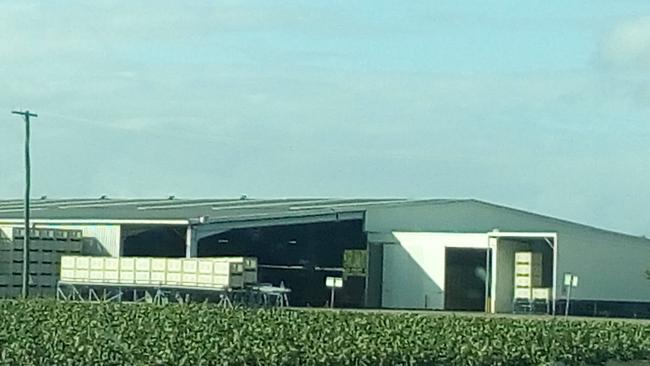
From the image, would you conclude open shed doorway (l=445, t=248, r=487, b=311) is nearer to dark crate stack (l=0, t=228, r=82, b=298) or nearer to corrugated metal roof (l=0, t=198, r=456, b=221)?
corrugated metal roof (l=0, t=198, r=456, b=221)

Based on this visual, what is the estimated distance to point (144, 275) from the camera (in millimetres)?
55500

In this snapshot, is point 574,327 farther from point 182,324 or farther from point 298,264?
point 298,264

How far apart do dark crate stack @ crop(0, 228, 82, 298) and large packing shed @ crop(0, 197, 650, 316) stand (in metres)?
0.89

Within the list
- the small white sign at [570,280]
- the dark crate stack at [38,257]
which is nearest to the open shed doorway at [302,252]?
the dark crate stack at [38,257]

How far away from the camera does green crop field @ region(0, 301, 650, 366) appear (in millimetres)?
24000

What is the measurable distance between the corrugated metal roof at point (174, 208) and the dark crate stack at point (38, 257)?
7.12ft

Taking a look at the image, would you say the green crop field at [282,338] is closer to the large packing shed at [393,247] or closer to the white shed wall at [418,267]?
the large packing shed at [393,247]

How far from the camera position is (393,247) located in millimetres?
65250

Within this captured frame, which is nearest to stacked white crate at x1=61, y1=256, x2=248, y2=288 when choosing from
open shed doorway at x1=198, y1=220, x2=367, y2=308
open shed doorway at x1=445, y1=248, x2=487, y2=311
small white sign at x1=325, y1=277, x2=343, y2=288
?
small white sign at x1=325, y1=277, x2=343, y2=288

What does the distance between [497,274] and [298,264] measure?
31.4 feet

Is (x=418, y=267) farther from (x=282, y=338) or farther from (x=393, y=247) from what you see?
(x=282, y=338)

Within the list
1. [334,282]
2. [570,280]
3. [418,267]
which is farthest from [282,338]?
[418,267]

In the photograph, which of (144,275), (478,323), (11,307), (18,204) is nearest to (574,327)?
(478,323)

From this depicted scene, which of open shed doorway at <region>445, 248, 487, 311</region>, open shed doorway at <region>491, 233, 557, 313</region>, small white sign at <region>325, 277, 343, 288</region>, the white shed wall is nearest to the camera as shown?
small white sign at <region>325, 277, 343, 288</region>
